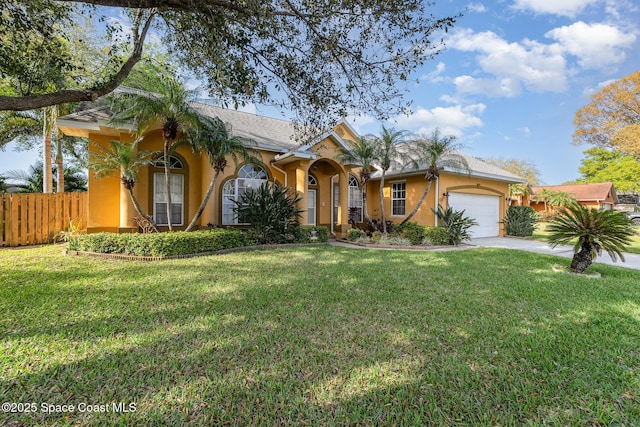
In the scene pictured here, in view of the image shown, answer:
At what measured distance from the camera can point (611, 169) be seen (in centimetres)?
3716

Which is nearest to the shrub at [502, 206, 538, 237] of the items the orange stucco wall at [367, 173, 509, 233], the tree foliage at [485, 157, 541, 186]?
the orange stucco wall at [367, 173, 509, 233]

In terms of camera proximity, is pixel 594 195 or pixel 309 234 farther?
pixel 594 195

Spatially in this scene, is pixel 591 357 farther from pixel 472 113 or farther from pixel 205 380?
pixel 472 113

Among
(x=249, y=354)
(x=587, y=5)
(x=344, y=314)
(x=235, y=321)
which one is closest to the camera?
(x=249, y=354)

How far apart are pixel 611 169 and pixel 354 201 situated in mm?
41376

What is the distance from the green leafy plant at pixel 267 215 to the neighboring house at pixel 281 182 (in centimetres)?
147

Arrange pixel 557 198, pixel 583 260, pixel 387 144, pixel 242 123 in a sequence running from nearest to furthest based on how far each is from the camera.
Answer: pixel 583 260 → pixel 387 144 → pixel 242 123 → pixel 557 198

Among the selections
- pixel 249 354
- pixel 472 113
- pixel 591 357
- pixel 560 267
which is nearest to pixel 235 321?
pixel 249 354

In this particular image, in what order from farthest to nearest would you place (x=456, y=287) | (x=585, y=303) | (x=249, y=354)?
1. (x=456, y=287)
2. (x=585, y=303)
3. (x=249, y=354)

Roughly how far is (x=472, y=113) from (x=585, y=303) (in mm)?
20720

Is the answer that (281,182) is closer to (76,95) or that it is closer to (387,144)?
(387,144)

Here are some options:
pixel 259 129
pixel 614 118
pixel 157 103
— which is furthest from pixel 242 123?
pixel 614 118

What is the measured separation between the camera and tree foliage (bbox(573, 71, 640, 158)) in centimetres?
2812

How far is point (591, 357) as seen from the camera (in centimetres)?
342
